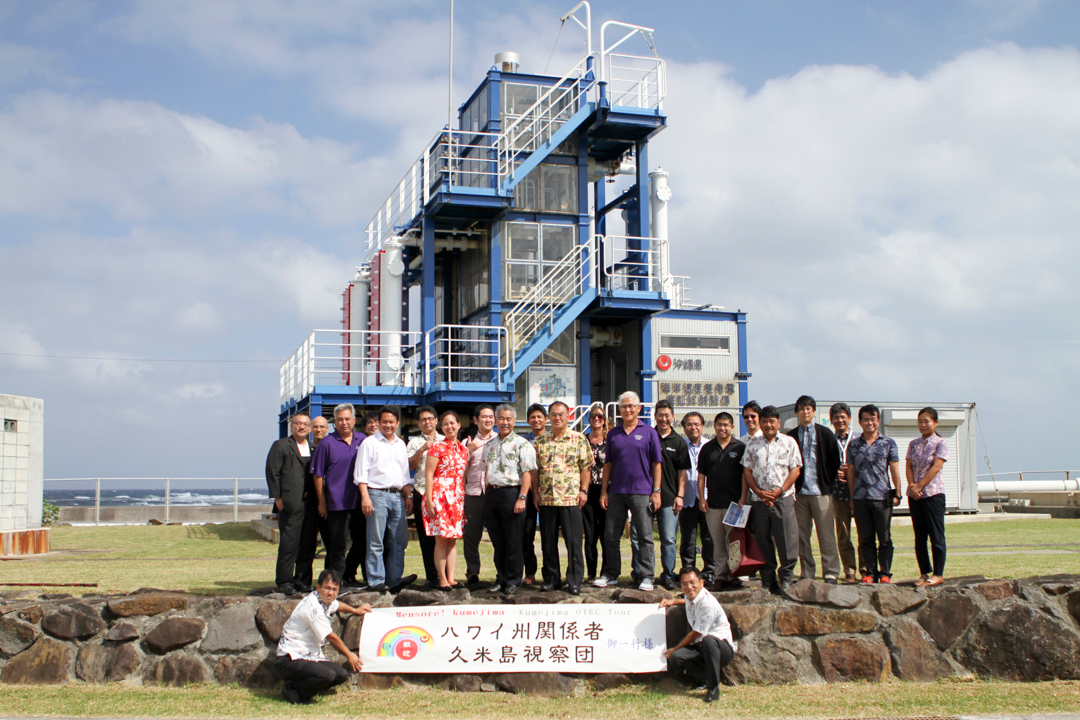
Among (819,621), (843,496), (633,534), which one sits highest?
(843,496)

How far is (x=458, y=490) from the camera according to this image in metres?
8.03

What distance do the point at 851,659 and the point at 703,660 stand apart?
4.48 feet

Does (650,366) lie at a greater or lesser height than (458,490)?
greater

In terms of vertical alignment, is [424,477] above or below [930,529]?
above

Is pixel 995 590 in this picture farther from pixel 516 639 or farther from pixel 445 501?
pixel 445 501

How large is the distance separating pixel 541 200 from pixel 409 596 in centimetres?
1503

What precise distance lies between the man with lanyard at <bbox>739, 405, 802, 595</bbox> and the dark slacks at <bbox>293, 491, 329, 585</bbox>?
4086 millimetres

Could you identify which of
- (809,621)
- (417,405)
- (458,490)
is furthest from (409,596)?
(417,405)

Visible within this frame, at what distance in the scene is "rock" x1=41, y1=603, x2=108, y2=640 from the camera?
7.62 meters

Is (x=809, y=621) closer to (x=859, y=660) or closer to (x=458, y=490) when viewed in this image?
(x=859, y=660)

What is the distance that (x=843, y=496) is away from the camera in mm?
8312

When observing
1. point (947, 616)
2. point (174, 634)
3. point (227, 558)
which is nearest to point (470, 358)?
point (227, 558)

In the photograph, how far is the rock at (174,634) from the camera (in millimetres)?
7500

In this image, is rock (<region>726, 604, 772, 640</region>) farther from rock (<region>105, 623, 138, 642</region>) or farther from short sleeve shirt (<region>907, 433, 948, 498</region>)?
rock (<region>105, 623, 138, 642</region>)
